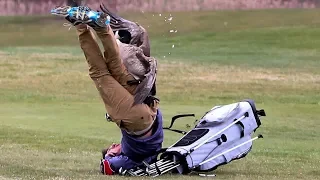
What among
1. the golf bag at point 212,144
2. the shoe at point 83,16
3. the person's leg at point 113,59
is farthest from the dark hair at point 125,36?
the golf bag at point 212,144

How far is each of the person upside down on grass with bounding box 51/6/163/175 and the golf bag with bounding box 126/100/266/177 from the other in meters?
0.12

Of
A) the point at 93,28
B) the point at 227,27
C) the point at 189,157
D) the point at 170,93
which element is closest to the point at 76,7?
the point at 93,28

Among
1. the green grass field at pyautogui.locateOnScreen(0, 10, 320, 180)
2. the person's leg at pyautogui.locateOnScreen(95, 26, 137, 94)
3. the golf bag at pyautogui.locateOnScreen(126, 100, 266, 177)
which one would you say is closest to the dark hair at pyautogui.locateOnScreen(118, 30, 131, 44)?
the person's leg at pyautogui.locateOnScreen(95, 26, 137, 94)

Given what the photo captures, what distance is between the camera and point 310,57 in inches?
1060

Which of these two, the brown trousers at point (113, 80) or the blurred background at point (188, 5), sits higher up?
the brown trousers at point (113, 80)

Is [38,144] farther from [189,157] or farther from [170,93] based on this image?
[170,93]

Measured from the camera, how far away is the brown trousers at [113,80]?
18.3ft

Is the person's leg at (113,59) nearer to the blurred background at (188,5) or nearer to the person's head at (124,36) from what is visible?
the person's head at (124,36)

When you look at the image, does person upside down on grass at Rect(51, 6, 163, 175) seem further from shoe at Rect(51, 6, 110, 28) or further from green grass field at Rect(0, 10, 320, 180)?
green grass field at Rect(0, 10, 320, 180)

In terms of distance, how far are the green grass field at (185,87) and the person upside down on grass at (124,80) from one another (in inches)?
12.0

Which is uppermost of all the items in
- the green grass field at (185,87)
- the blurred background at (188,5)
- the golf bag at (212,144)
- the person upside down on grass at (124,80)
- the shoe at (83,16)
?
the shoe at (83,16)

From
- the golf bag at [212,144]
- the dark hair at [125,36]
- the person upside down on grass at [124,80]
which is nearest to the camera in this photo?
the person upside down on grass at [124,80]

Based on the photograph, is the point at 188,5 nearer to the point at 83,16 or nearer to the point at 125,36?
the point at 125,36

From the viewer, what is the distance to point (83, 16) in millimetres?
5371
